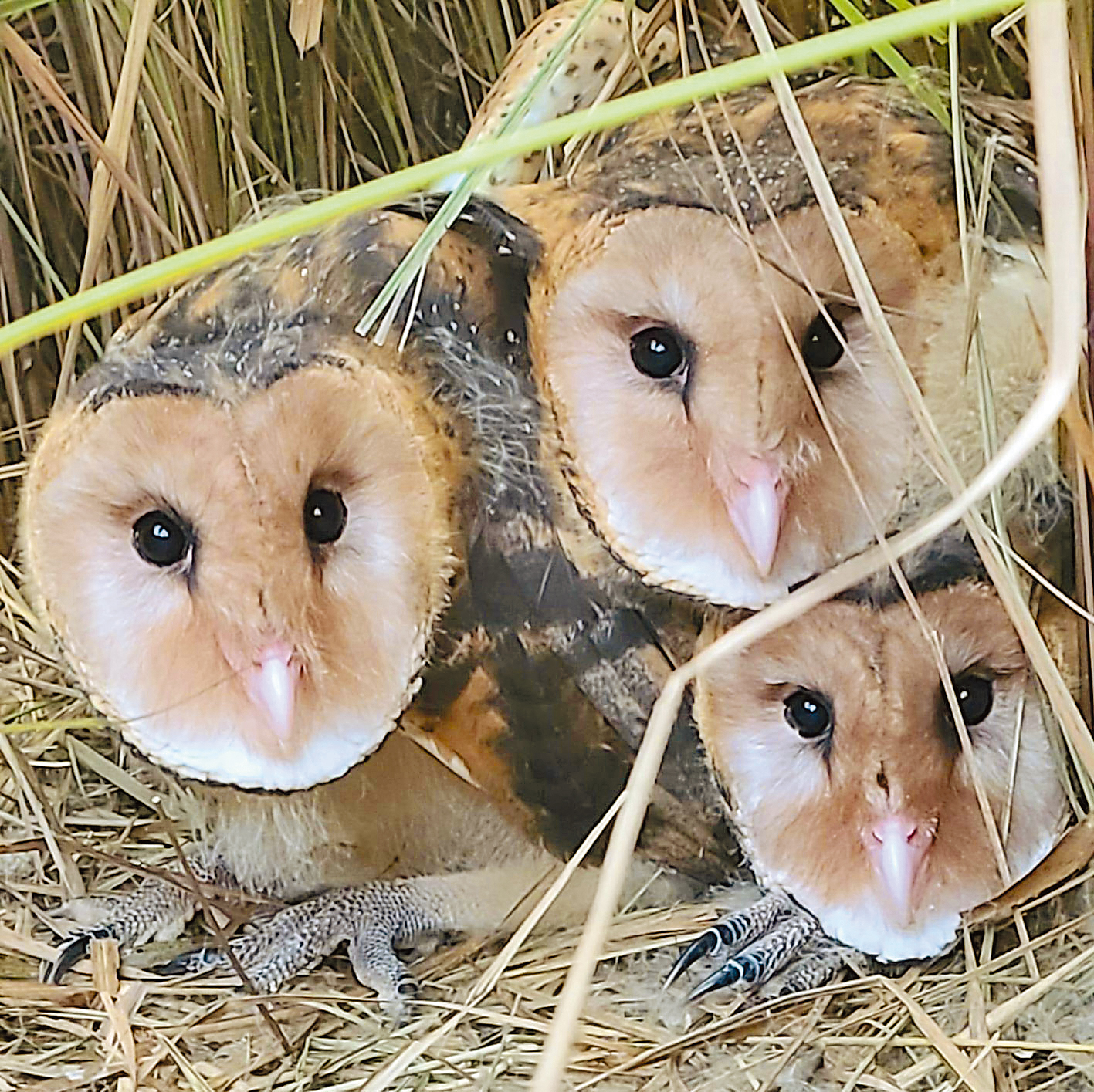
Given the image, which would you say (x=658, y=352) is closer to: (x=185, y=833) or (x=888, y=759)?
(x=888, y=759)

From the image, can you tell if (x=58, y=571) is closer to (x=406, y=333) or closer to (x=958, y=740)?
(x=406, y=333)

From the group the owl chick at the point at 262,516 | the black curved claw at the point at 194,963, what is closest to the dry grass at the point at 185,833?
the black curved claw at the point at 194,963

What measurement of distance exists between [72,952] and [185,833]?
14 centimetres

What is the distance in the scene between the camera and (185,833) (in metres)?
1.09

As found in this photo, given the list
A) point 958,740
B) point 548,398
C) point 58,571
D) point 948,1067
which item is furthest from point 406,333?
point 948,1067

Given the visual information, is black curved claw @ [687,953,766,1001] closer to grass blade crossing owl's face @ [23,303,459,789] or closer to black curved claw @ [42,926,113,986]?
grass blade crossing owl's face @ [23,303,459,789]

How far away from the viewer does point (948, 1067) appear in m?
0.81

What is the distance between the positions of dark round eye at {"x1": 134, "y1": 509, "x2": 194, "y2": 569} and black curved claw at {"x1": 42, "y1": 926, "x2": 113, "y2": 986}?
31 cm

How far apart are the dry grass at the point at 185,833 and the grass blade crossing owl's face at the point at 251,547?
134 mm

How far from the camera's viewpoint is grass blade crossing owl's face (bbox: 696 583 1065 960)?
81 centimetres

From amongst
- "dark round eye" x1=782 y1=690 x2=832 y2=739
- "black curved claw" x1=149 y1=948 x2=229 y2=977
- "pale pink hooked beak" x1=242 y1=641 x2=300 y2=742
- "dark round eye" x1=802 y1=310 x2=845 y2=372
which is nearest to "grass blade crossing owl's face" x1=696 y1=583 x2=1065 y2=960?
"dark round eye" x1=782 y1=690 x2=832 y2=739

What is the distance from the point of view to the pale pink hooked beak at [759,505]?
0.75m

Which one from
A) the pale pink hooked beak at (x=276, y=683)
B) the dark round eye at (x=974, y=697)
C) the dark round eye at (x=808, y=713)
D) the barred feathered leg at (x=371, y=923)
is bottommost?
the barred feathered leg at (x=371, y=923)

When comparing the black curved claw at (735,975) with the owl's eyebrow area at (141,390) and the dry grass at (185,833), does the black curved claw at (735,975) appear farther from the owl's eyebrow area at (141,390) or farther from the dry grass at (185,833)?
the owl's eyebrow area at (141,390)
